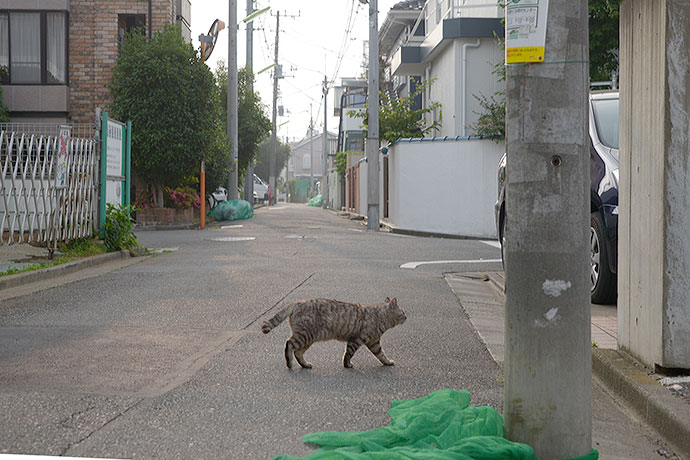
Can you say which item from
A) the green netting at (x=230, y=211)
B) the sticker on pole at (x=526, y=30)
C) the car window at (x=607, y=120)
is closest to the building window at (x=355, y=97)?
the green netting at (x=230, y=211)

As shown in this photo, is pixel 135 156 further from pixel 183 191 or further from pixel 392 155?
pixel 392 155

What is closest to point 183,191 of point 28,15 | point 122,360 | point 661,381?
point 28,15

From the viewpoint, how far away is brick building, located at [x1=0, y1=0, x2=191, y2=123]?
20984 mm

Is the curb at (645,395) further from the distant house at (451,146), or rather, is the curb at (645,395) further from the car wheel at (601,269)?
the distant house at (451,146)

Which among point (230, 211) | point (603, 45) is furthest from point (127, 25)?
point (603, 45)

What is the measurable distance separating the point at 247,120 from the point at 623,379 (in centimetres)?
3094

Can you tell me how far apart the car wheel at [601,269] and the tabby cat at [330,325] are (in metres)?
2.78

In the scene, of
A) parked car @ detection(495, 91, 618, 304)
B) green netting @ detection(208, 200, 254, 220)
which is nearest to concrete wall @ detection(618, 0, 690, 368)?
parked car @ detection(495, 91, 618, 304)

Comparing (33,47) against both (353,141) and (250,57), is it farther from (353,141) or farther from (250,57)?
(353,141)

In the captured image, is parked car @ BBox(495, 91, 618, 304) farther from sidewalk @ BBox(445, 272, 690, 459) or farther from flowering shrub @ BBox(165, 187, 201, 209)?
flowering shrub @ BBox(165, 187, 201, 209)

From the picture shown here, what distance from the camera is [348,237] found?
17.4 m

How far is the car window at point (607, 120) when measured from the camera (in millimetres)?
7676

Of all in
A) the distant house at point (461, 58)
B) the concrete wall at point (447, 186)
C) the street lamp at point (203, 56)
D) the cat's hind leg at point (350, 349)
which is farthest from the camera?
the street lamp at point (203, 56)

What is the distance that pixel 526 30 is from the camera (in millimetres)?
3113
